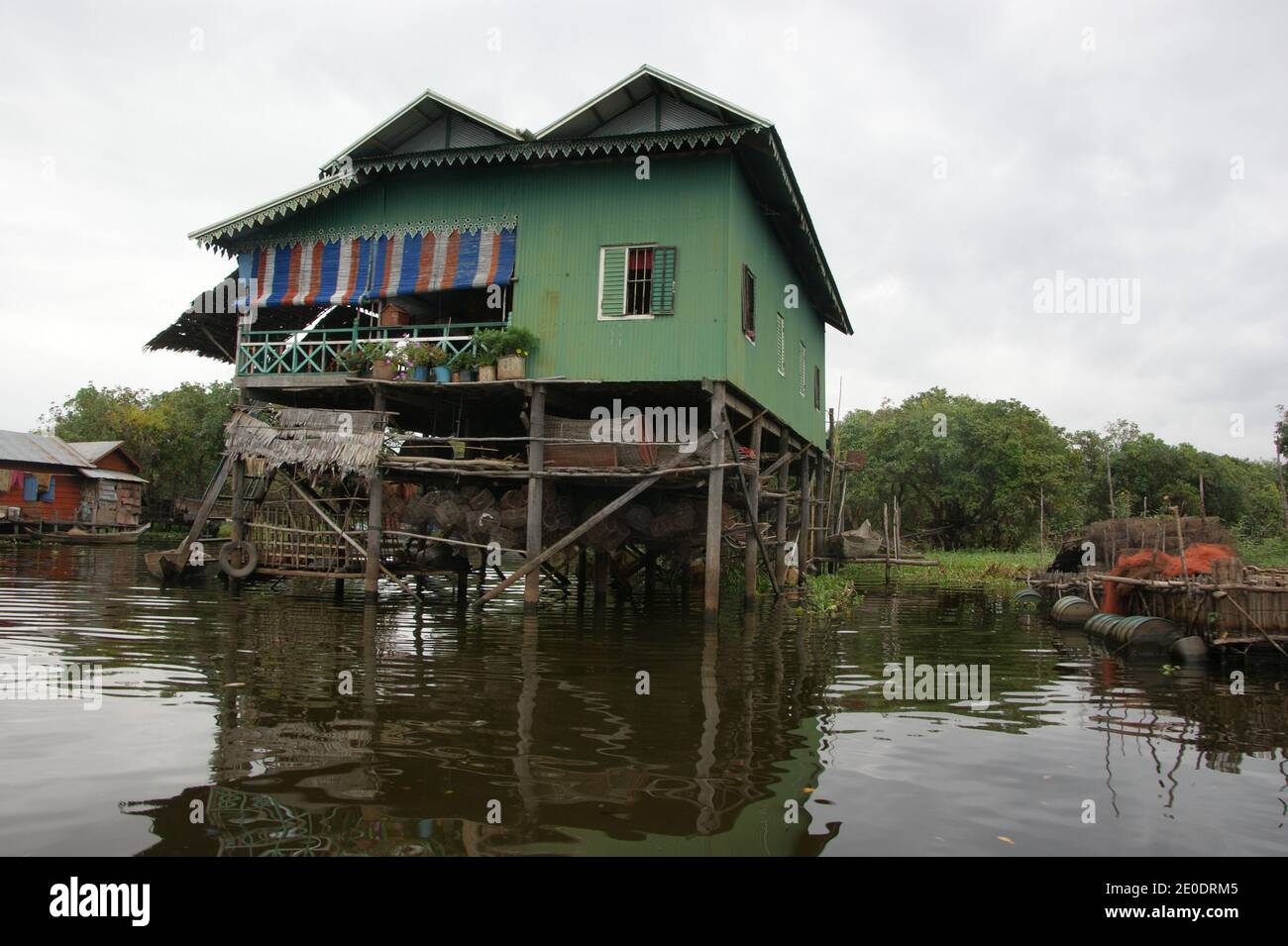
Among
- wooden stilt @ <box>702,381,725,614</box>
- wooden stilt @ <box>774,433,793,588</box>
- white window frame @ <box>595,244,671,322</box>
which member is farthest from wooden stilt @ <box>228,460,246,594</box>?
wooden stilt @ <box>774,433,793,588</box>

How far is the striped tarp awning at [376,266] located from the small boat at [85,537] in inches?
993

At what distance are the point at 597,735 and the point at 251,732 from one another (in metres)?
2.59

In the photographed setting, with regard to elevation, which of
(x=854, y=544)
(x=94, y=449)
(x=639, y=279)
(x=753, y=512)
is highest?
(x=639, y=279)

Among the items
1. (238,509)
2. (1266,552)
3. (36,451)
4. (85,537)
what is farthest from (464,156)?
(36,451)

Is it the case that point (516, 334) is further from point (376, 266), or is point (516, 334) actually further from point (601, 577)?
point (601, 577)

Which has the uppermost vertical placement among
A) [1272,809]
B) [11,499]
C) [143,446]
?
[143,446]

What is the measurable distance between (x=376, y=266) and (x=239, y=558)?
6.27 meters

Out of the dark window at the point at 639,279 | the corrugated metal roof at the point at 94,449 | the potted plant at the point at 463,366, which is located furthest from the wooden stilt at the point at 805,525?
the corrugated metal roof at the point at 94,449

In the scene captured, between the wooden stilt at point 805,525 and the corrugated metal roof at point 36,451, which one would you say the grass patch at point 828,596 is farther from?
the corrugated metal roof at point 36,451

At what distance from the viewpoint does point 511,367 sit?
49.7 ft

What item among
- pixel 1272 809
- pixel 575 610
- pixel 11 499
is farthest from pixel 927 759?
pixel 11 499

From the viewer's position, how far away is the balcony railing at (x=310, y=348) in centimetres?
1639
